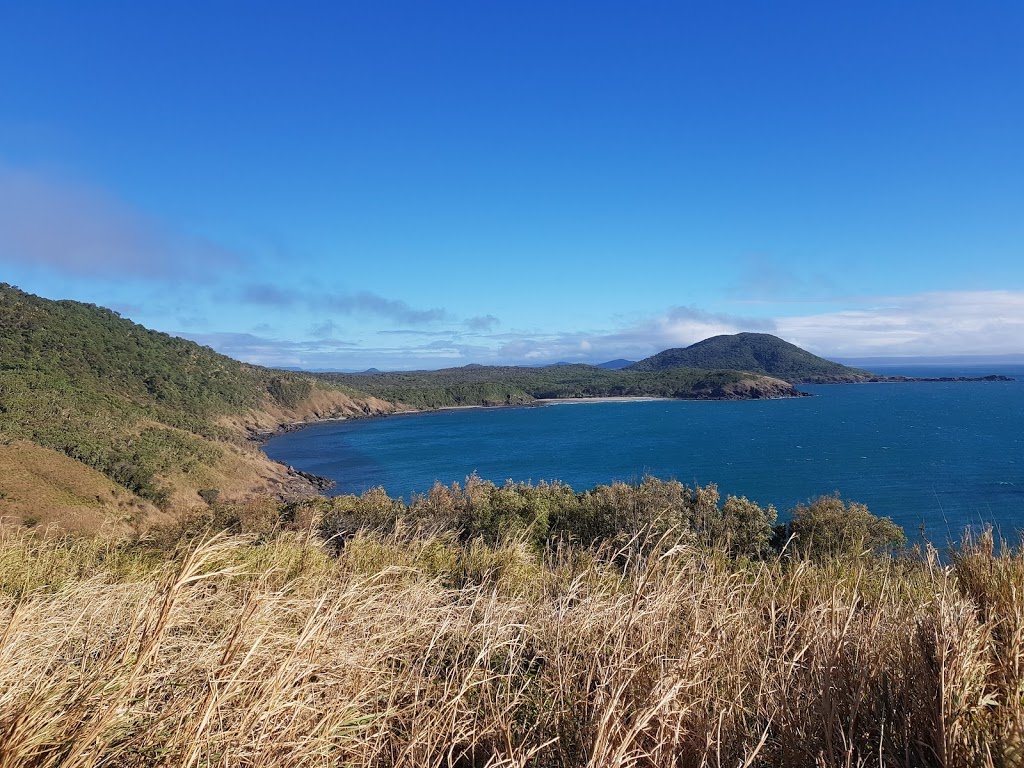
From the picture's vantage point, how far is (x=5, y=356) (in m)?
51.6

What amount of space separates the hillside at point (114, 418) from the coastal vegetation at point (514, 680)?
7050mm

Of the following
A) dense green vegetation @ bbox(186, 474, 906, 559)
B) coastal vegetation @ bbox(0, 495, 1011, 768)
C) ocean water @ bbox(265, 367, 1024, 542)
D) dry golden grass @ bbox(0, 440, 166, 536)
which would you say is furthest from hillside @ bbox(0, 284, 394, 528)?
ocean water @ bbox(265, 367, 1024, 542)

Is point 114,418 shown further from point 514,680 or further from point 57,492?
point 514,680

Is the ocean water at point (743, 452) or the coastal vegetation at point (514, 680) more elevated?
the coastal vegetation at point (514, 680)

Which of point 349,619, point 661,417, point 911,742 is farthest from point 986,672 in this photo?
point 661,417

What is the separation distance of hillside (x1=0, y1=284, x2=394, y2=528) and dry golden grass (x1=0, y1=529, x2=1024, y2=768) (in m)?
7.07

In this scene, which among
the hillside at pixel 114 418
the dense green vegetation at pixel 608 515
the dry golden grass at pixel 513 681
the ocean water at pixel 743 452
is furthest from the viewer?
the ocean water at pixel 743 452

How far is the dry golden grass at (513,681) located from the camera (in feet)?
5.89

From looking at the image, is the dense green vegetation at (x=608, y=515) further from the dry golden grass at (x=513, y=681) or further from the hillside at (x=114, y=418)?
the dry golden grass at (x=513, y=681)

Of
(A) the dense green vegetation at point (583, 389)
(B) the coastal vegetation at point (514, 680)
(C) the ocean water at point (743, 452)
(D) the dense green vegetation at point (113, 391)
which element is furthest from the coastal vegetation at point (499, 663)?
(A) the dense green vegetation at point (583, 389)

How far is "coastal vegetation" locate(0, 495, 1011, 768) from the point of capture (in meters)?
1.80

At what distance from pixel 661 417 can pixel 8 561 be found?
Result: 110 metres

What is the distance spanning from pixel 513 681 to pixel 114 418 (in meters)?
55.0

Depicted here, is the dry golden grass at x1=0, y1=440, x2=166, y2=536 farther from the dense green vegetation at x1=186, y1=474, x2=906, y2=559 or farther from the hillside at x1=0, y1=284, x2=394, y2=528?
the dense green vegetation at x1=186, y1=474, x2=906, y2=559
